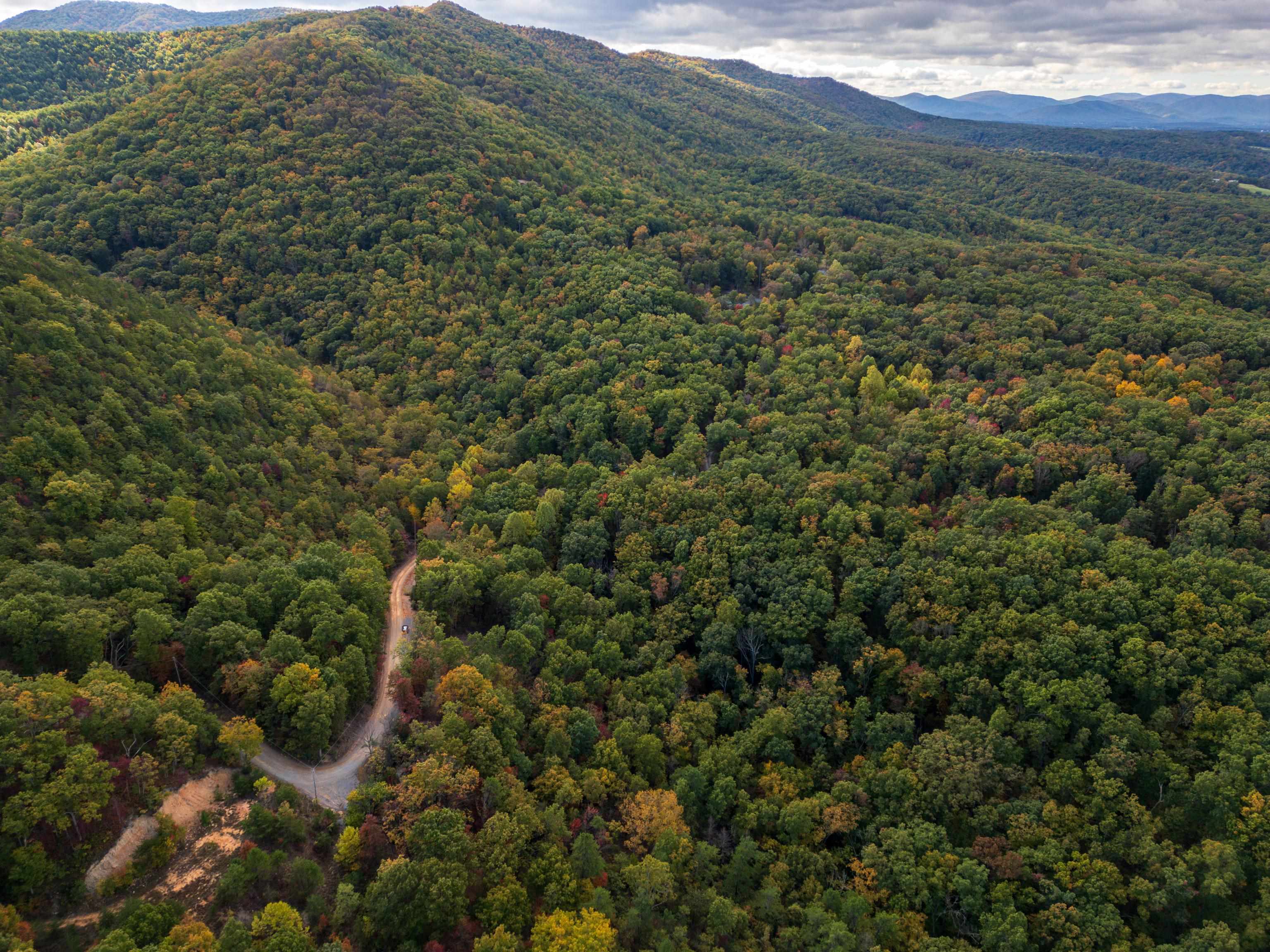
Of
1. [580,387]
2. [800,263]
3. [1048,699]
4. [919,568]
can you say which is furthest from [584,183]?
[1048,699]

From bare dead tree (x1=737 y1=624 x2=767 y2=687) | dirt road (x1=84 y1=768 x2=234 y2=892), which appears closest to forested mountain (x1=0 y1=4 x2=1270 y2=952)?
bare dead tree (x1=737 y1=624 x2=767 y2=687)

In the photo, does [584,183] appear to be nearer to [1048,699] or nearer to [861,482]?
[861,482]

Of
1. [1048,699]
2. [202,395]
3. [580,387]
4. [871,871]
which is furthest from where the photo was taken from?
[580,387]

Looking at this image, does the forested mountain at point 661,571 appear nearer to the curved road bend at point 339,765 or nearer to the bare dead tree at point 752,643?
the bare dead tree at point 752,643

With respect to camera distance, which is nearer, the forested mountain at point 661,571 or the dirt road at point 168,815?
the dirt road at point 168,815

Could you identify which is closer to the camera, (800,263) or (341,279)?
(341,279)

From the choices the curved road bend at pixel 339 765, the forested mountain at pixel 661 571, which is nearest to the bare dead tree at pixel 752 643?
the forested mountain at pixel 661 571

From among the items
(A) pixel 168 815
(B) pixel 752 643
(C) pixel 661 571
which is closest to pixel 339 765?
(A) pixel 168 815
